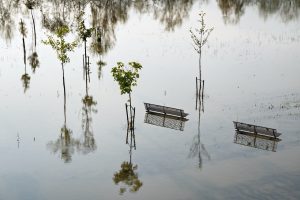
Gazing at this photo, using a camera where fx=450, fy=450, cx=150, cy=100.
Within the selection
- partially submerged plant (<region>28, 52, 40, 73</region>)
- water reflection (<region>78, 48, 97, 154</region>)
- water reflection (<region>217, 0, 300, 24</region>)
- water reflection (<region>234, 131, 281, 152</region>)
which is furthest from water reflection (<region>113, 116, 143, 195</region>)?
water reflection (<region>217, 0, 300, 24</region>)

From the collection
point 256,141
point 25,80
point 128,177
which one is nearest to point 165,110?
point 256,141

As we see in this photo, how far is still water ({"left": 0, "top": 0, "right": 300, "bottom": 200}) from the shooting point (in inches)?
1118

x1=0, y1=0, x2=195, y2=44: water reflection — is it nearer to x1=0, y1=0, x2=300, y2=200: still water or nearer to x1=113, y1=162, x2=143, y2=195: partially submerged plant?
x1=0, y1=0, x2=300, y2=200: still water

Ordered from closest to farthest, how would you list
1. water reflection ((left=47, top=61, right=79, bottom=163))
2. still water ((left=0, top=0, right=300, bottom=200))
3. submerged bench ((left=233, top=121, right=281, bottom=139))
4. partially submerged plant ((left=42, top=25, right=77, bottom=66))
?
1. still water ((left=0, top=0, right=300, bottom=200))
2. water reflection ((left=47, top=61, right=79, bottom=163))
3. submerged bench ((left=233, top=121, right=281, bottom=139))
4. partially submerged plant ((left=42, top=25, right=77, bottom=66))

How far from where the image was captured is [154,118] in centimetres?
4122

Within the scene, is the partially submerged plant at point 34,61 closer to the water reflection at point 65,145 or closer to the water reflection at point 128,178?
the water reflection at point 65,145

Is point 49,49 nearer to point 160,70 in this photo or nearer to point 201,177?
point 160,70

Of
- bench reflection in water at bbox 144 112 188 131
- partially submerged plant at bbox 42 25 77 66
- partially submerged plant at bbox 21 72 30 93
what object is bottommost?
bench reflection in water at bbox 144 112 188 131

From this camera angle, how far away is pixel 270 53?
6838 centimetres

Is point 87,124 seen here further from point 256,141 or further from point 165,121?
point 256,141

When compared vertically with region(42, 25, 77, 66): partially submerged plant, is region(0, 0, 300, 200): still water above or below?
below

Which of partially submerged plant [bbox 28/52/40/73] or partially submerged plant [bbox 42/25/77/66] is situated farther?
partially submerged plant [bbox 28/52/40/73]

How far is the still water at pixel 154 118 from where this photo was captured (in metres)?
28.4

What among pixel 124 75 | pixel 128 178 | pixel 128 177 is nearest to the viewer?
pixel 128 178
